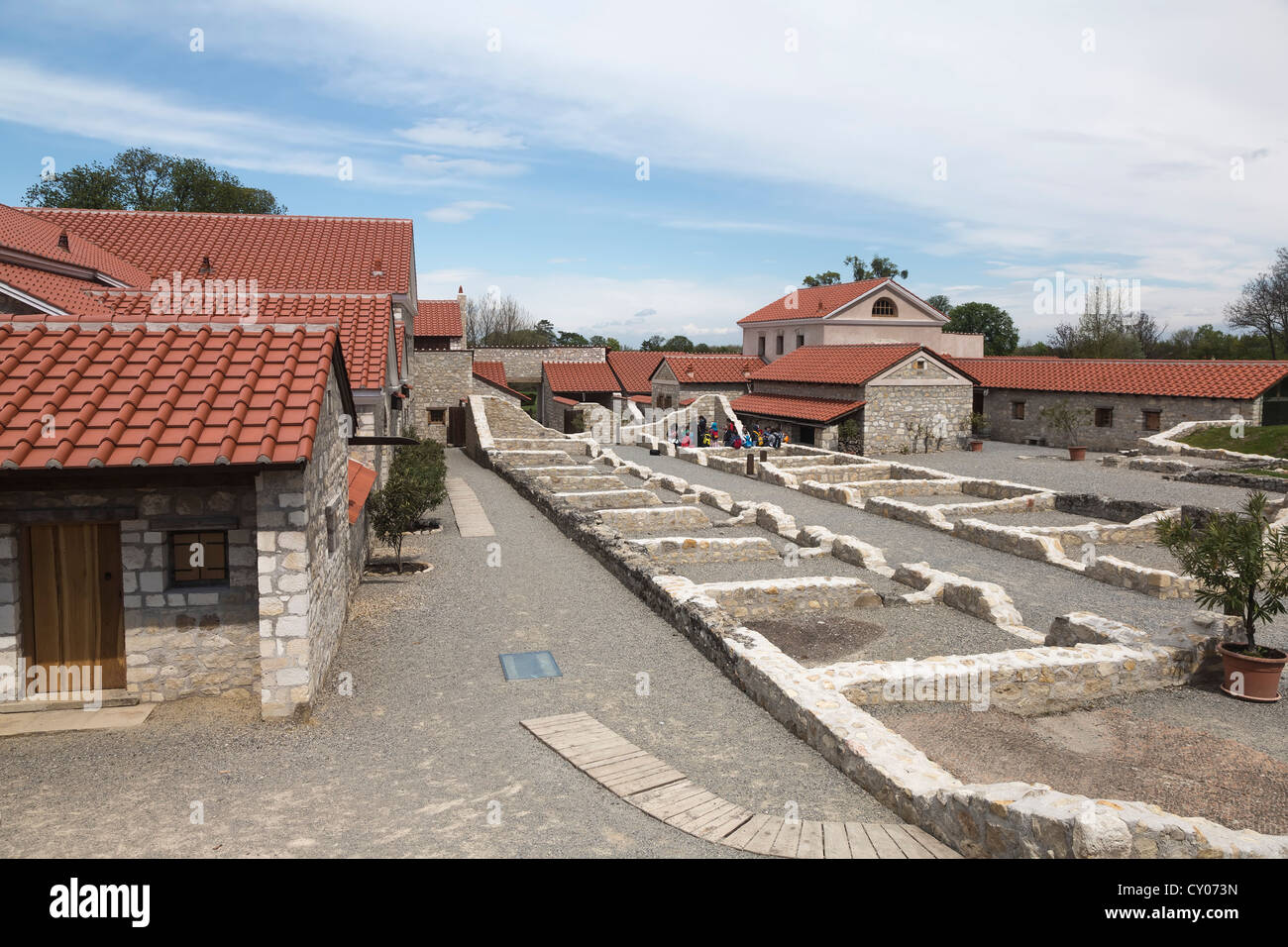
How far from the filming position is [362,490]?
12914 mm

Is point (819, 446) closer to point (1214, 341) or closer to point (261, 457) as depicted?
point (261, 457)

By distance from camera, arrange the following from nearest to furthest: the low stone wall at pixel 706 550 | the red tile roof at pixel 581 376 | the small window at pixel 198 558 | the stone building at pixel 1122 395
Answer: the small window at pixel 198 558 < the low stone wall at pixel 706 550 < the stone building at pixel 1122 395 < the red tile roof at pixel 581 376

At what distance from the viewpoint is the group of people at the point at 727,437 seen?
34.7m

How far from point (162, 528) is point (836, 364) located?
3364cm

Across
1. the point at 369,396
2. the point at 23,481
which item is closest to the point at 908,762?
the point at 23,481

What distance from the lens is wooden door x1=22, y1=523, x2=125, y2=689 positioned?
8086 mm

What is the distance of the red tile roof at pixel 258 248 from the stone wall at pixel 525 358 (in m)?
28.0

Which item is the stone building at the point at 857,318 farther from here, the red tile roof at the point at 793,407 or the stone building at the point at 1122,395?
the stone building at the point at 1122,395

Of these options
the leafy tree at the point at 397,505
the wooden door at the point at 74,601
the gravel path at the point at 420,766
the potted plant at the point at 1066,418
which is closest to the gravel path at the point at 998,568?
the gravel path at the point at 420,766

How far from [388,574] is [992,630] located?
→ 984cm

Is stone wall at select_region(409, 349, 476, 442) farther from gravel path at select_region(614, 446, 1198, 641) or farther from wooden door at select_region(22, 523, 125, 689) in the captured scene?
wooden door at select_region(22, 523, 125, 689)

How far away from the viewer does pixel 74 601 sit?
27.0 ft

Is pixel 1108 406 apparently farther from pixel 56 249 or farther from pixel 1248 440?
pixel 56 249

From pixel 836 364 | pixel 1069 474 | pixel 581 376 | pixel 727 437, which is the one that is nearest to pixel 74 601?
pixel 1069 474
